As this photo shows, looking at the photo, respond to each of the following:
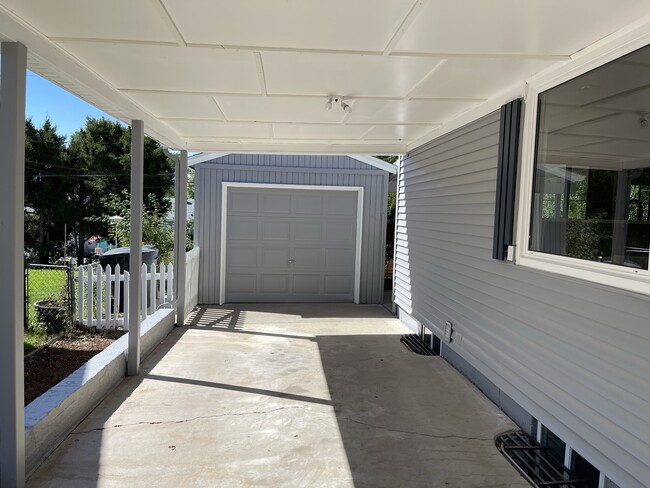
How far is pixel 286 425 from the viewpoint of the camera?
3469 millimetres

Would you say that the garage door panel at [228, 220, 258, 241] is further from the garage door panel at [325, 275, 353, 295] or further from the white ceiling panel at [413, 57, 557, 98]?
the white ceiling panel at [413, 57, 557, 98]

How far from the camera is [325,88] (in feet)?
12.1

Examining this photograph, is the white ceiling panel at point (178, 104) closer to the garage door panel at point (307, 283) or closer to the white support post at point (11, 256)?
the white support post at point (11, 256)

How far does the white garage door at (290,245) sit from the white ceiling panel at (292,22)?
5603mm

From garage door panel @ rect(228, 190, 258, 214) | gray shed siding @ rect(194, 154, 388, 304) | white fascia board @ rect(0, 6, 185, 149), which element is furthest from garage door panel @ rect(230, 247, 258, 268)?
white fascia board @ rect(0, 6, 185, 149)

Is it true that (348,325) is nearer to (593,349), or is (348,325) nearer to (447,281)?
(447,281)

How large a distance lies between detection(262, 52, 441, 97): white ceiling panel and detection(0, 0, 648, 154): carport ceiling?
0.01 m

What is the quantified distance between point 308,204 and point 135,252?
436 cm

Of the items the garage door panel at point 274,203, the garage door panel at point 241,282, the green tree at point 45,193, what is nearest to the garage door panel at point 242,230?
the garage door panel at point 274,203

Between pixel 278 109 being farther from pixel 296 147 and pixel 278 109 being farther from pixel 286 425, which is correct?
pixel 286 425

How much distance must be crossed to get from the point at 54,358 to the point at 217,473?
3.19 metres

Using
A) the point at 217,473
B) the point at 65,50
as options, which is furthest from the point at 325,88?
the point at 217,473

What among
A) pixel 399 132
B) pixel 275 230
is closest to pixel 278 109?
pixel 399 132

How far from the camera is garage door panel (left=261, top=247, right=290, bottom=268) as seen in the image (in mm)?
8391
